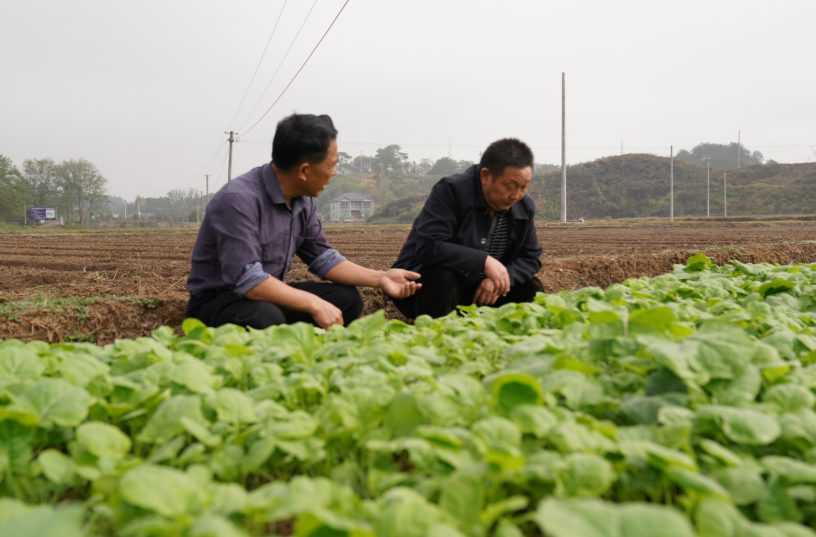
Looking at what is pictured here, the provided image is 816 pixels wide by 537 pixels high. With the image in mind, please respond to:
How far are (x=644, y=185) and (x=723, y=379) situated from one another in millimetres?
71337

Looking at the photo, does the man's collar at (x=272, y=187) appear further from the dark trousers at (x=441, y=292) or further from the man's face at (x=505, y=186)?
the man's face at (x=505, y=186)

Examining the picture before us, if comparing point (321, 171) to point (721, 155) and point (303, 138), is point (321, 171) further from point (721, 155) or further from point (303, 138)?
point (721, 155)

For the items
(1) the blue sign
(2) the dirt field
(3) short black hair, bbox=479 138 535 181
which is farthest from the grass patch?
(1) the blue sign

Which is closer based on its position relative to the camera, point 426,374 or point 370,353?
point 426,374

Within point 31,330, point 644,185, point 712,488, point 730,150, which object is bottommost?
point 31,330

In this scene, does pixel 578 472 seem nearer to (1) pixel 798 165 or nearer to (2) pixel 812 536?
(2) pixel 812 536

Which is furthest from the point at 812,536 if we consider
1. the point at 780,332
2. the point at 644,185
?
the point at 644,185

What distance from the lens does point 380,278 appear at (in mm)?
3289

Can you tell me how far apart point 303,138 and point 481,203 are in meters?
1.38

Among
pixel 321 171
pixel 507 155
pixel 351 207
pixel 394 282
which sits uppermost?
Answer: pixel 351 207

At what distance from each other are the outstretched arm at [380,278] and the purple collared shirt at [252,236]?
9 cm

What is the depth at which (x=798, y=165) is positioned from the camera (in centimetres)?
6550

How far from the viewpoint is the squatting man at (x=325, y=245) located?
2.95 metres

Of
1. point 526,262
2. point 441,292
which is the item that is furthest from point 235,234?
point 526,262
